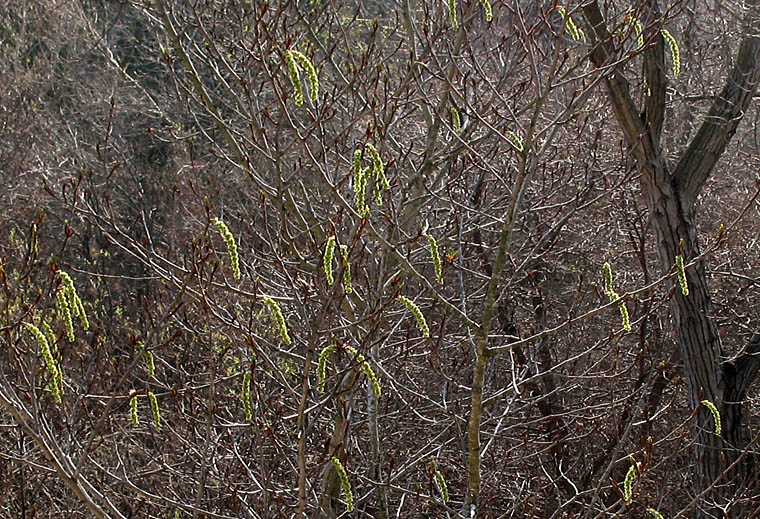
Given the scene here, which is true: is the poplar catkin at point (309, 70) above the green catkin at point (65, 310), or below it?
above

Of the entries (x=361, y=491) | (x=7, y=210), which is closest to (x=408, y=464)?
(x=361, y=491)

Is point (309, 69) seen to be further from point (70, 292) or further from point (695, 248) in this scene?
point (695, 248)

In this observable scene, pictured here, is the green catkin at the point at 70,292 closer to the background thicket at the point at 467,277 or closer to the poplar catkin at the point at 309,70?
the poplar catkin at the point at 309,70

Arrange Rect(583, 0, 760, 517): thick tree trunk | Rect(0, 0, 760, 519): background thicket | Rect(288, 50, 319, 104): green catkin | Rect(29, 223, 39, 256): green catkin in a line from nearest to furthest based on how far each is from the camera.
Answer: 1. Rect(29, 223, 39, 256): green catkin
2. Rect(288, 50, 319, 104): green catkin
3. Rect(0, 0, 760, 519): background thicket
4. Rect(583, 0, 760, 517): thick tree trunk

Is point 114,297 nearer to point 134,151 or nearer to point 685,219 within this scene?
point 134,151

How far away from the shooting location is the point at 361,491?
5730 millimetres

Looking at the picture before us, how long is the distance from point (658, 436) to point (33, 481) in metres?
4.64

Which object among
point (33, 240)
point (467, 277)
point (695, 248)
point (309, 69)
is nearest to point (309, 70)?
point (309, 69)

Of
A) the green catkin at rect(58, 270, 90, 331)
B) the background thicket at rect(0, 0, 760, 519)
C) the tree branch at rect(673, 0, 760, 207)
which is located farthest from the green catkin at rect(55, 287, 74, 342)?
the tree branch at rect(673, 0, 760, 207)

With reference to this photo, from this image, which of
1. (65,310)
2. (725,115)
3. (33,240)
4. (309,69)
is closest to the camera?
(65,310)

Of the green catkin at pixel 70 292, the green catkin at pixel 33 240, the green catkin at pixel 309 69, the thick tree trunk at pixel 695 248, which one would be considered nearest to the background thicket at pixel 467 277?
the thick tree trunk at pixel 695 248

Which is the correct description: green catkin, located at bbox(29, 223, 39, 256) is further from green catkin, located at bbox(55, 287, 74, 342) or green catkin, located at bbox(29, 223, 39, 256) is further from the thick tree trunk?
the thick tree trunk

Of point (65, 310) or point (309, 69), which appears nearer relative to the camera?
point (65, 310)

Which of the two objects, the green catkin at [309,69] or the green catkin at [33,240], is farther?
the green catkin at [309,69]
